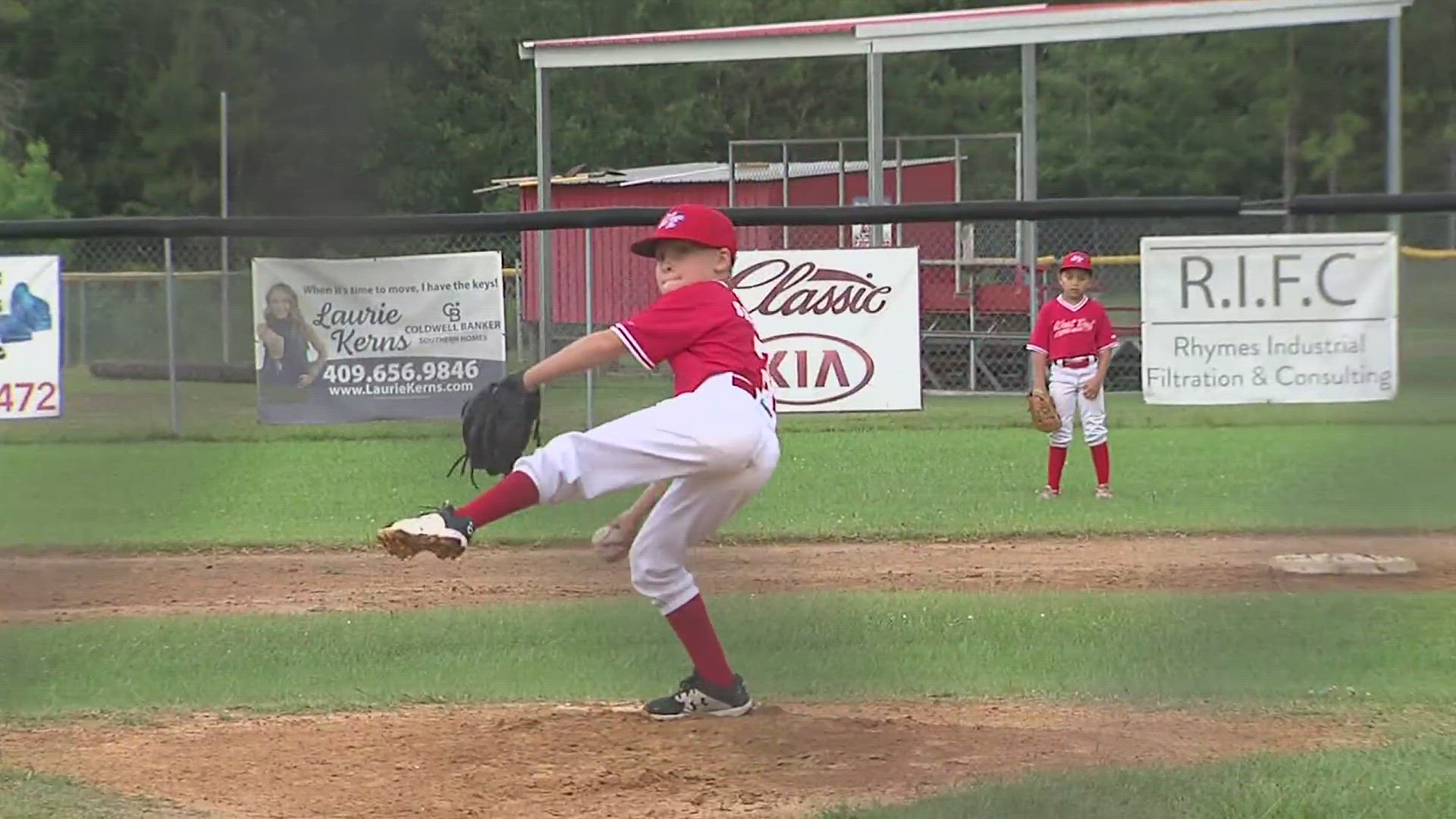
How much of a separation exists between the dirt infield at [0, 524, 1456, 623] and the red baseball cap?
283 centimetres

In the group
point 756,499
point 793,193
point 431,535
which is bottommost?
point 756,499

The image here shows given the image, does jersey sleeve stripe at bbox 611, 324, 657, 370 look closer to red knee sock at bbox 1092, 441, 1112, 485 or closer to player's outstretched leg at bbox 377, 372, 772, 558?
player's outstretched leg at bbox 377, 372, 772, 558

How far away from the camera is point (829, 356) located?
22.2 feet

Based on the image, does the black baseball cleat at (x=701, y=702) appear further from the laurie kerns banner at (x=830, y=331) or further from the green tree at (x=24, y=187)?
the green tree at (x=24, y=187)

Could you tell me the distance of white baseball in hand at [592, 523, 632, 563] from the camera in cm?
488

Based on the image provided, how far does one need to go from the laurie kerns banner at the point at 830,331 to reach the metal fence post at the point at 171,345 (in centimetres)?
232

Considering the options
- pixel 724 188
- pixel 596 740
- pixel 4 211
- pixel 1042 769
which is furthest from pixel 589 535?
pixel 724 188

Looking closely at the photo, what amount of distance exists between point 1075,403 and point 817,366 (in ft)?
13.5

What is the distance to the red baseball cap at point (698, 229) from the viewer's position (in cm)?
460

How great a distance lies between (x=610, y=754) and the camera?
464cm

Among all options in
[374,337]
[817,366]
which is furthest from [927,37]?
[374,337]

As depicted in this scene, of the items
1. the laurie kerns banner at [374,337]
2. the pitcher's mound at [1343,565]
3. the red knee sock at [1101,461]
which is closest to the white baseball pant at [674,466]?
the laurie kerns banner at [374,337]

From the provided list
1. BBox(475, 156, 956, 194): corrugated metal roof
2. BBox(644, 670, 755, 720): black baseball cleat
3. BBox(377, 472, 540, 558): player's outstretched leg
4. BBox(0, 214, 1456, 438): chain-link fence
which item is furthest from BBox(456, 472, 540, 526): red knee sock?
BBox(475, 156, 956, 194): corrugated metal roof

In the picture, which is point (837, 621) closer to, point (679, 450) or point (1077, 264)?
point (679, 450)
